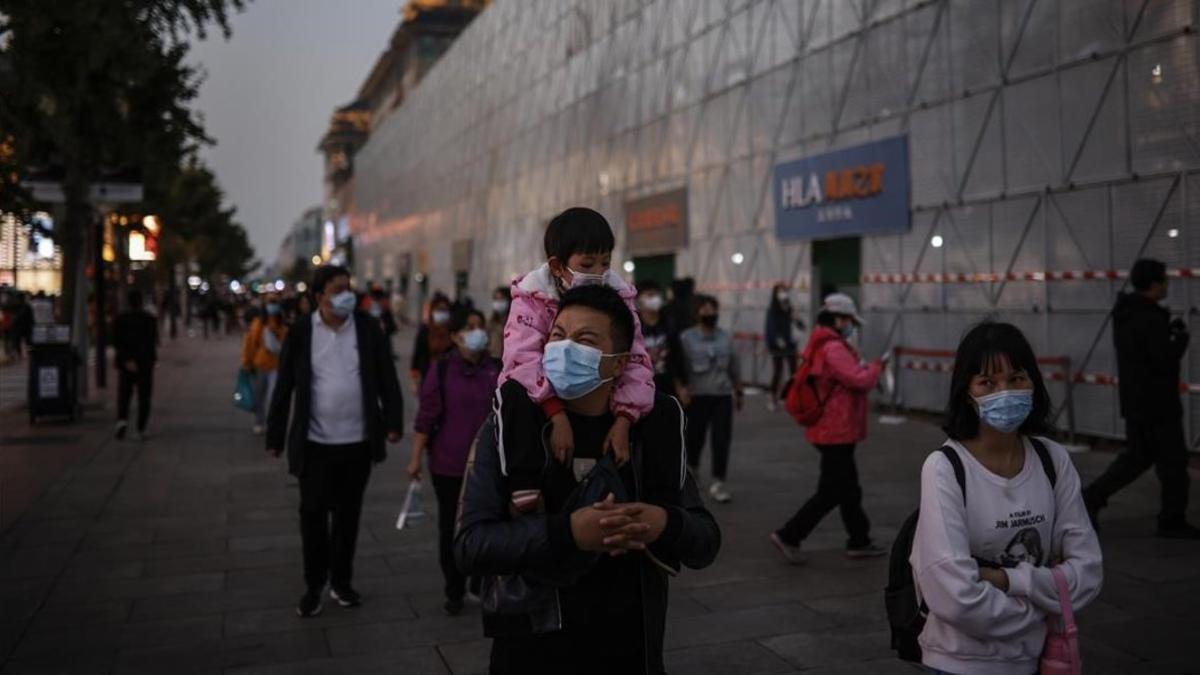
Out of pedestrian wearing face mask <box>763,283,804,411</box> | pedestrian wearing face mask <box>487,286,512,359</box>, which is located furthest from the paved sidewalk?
pedestrian wearing face mask <box>763,283,804,411</box>

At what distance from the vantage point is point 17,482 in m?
10.0

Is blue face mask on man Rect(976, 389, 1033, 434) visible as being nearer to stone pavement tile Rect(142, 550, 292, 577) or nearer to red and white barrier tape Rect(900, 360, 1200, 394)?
stone pavement tile Rect(142, 550, 292, 577)

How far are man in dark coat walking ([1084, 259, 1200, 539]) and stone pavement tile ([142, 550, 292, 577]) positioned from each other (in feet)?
16.5

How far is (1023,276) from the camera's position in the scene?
43.4 feet

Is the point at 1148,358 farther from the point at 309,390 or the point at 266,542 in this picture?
the point at 266,542

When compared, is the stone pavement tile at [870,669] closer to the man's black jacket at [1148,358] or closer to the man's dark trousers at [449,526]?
the man's dark trousers at [449,526]

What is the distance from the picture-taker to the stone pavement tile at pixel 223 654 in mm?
5000

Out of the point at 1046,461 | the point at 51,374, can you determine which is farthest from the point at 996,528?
the point at 51,374

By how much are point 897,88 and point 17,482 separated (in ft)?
39.0

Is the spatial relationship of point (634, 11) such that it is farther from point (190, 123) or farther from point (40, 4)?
point (40, 4)

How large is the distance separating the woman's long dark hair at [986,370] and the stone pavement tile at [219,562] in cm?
505

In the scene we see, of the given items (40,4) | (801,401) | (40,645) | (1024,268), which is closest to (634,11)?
(1024,268)

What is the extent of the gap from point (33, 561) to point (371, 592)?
2.39m

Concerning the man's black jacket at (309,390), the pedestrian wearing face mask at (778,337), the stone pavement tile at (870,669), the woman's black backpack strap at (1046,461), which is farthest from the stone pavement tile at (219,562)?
the pedestrian wearing face mask at (778,337)
